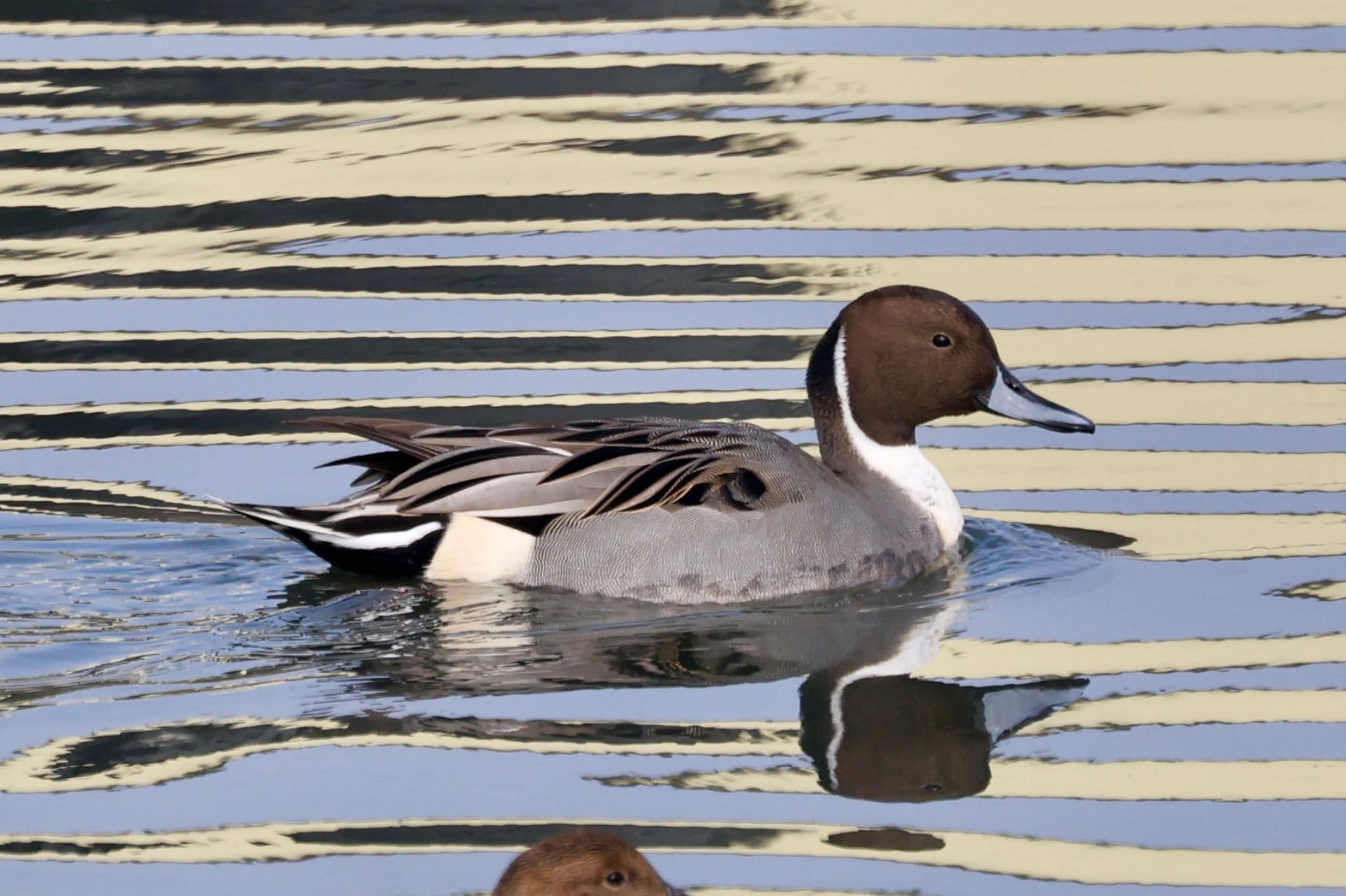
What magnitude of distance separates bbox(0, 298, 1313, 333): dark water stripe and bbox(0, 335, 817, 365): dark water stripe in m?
0.13

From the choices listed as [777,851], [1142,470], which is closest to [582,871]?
[777,851]

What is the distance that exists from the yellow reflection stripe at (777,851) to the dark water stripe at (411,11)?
8103mm

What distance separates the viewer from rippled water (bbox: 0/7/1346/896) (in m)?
5.19

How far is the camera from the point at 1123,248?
9969mm

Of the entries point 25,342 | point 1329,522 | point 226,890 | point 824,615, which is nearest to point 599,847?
point 226,890

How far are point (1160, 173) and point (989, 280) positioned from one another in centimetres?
164

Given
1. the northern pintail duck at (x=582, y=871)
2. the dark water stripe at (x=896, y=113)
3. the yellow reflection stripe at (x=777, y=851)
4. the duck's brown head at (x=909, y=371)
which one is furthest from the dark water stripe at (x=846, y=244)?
the northern pintail duck at (x=582, y=871)

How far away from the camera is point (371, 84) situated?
1190 cm

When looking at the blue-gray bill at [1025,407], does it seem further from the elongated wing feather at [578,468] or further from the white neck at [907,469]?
the elongated wing feather at [578,468]

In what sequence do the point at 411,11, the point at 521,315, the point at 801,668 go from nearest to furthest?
1. the point at 801,668
2. the point at 521,315
3. the point at 411,11

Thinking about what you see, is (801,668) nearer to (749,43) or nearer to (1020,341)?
(1020,341)

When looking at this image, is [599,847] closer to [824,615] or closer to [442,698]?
[442,698]

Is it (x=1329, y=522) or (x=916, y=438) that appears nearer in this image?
(x=1329, y=522)

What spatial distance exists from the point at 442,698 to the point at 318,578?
136 centimetres
